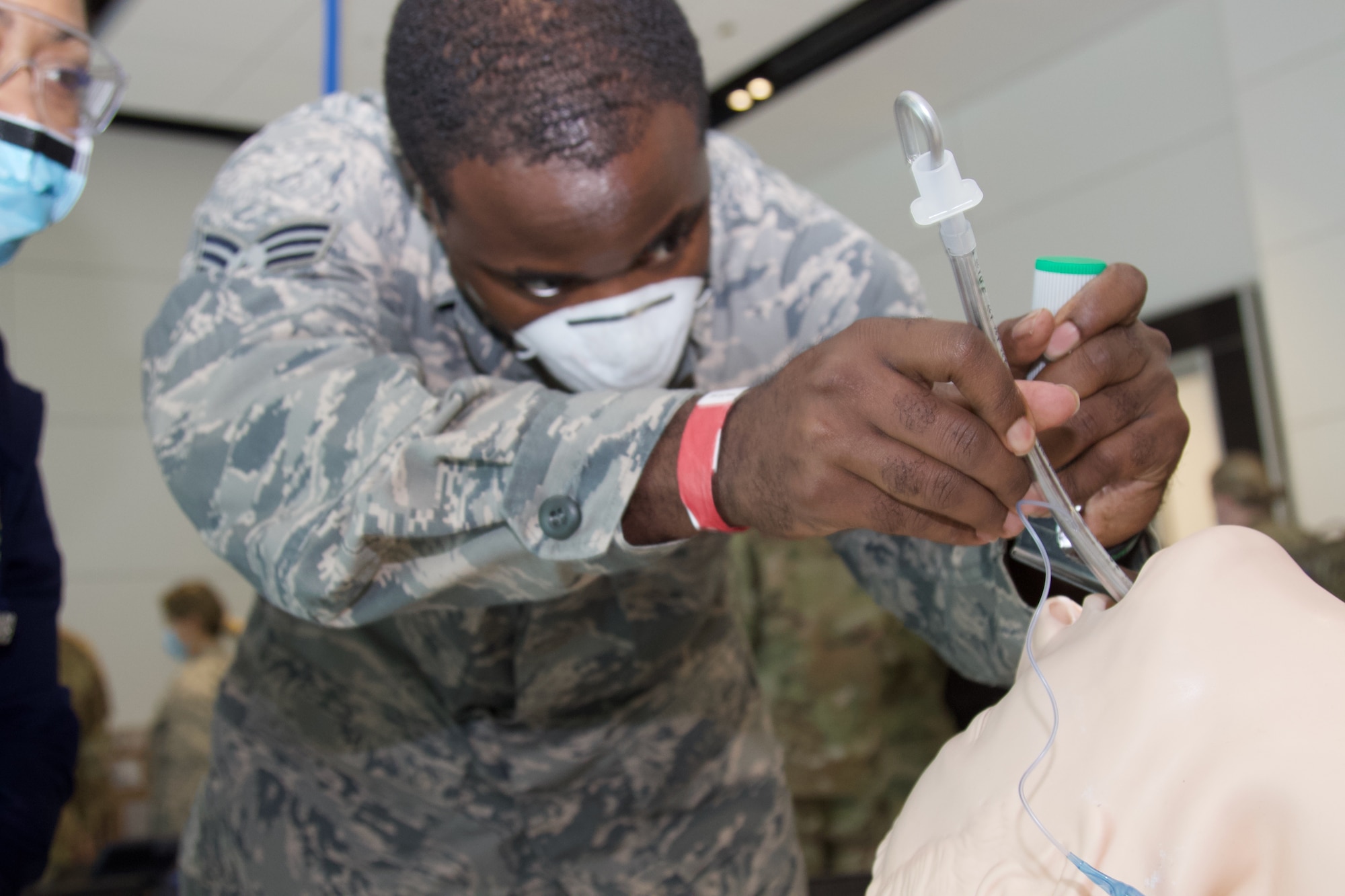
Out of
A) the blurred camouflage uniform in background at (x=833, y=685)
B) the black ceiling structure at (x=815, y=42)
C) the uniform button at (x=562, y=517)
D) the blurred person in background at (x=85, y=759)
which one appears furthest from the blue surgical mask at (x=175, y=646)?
the uniform button at (x=562, y=517)

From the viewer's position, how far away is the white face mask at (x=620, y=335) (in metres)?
0.90

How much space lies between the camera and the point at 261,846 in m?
1.00

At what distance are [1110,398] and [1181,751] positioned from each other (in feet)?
0.80

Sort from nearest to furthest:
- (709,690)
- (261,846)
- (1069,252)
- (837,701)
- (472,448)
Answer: (472,448)
(261,846)
(709,690)
(1069,252)
(837,701)

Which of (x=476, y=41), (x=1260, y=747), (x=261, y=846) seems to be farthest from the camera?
(x=261, y=846)

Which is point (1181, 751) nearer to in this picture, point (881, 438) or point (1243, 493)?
point (881, 438)

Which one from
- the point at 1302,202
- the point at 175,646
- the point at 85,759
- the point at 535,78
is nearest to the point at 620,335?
the point at 535,78

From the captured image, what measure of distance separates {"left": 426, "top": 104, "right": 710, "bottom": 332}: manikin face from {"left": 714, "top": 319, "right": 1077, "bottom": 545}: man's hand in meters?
0.33

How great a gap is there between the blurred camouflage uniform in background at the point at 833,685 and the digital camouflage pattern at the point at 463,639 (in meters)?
1.12

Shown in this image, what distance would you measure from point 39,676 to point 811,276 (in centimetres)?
91

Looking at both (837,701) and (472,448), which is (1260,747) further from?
(837,701)

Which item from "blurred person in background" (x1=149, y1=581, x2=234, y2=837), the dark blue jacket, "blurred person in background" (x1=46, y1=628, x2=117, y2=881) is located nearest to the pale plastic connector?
the dark blue jacket

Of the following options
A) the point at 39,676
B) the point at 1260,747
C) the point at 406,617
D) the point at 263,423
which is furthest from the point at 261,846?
the point at 1260,747

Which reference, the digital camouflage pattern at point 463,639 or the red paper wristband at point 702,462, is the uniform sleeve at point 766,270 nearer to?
the digital camouflage pattern at point 463,639
